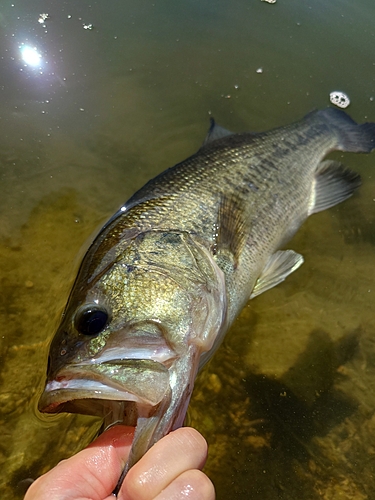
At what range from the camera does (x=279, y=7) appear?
496cm

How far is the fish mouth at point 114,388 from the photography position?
4.80 ft

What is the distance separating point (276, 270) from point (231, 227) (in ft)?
1.49

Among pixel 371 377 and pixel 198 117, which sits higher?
pixel 198 117

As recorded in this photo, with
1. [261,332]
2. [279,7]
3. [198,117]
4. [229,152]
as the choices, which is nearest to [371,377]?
[261,332]

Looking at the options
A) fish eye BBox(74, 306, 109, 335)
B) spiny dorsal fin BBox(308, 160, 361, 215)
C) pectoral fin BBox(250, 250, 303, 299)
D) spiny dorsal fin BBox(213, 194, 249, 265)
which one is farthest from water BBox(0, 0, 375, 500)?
fish eye BBox(74, 306, 109, 335)

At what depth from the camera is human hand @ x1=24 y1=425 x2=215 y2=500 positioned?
3.67 ft

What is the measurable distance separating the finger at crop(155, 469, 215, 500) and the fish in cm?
29

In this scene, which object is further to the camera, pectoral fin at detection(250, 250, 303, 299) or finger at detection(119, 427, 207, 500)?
pectoral fin at detection(250, 250, 303, 299)

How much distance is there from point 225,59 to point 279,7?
4.21ft

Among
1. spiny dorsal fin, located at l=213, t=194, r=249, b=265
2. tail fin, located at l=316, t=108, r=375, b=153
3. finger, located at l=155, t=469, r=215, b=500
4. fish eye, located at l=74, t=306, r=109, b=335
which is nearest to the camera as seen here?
finger, located at l=155, t=469, r=215, b=500

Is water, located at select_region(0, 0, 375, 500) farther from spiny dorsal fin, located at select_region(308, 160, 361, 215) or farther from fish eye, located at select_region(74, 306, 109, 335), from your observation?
fish eye, located at select_region(74, 306, 109, 335)

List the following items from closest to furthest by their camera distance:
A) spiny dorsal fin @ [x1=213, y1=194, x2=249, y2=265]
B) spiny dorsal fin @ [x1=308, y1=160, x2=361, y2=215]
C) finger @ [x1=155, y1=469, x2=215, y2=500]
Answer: finger @ [x1=155, y1=469, x2=215, y2=500] → spiny dorsal fin @ [x1=213, y1=194, x2=249, y2=265] → spiny dorsal fin @ [x1=308, y1=160, x2=361, y2=215]

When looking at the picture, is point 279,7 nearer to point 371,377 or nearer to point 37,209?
point 37,209

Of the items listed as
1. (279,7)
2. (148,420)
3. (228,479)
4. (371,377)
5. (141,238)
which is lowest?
(228,479)
